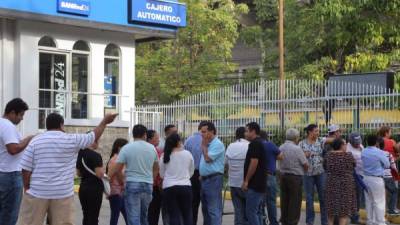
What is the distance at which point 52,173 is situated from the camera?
25.5ft

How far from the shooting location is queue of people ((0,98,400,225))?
25.8 ft

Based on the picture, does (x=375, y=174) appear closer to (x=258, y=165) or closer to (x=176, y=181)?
(x=258, y=165)

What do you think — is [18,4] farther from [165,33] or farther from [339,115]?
[339,115]

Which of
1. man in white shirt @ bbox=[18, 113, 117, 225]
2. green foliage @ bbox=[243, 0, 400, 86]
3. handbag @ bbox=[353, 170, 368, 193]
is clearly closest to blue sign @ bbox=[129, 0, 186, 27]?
green foliage @ bbox=[243, 0, 400, 86]

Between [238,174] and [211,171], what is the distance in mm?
452

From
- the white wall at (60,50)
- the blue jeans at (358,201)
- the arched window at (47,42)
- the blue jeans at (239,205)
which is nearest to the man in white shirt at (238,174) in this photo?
the blue jeans at (239,205)

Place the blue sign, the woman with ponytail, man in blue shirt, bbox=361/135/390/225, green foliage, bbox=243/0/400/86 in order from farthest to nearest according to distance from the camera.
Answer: the blue sign
green foliage, bbox=243/0/400/86
man in blue shirt, bbox=361/135/390/225
the woman with ponytail

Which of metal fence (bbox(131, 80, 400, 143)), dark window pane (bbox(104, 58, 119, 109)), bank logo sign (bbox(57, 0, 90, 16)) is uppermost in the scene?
bank logo sign (bbox(57, 0, 90, 16))

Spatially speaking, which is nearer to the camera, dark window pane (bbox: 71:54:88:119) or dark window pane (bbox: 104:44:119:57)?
dark window pane (bbox: 71:54:88:119)

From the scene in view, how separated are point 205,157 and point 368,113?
7933 mm

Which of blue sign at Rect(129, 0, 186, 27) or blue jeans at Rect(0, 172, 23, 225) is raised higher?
blue sign at Rect(129, 0, 186, 27)

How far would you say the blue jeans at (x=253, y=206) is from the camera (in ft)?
36.1

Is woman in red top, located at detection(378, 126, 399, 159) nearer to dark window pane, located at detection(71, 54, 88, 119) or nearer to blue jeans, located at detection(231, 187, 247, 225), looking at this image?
blue jeans, located at detection(231, 187, 247, 225)

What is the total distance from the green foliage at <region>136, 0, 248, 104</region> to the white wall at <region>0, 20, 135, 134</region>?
6.20 meters
